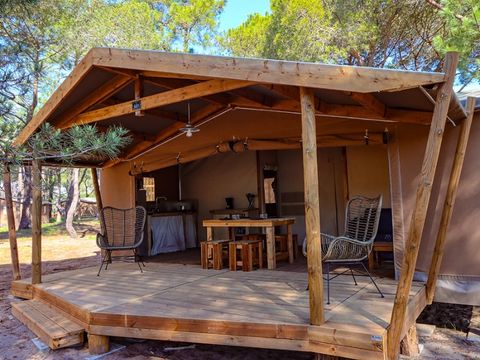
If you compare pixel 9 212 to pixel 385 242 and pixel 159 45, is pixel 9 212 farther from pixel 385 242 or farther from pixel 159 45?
pixel 159 45

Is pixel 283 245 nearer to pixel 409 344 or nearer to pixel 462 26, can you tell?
pixel 409 344

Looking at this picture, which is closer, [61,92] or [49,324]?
[49,324]

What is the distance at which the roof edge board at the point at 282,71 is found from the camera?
257 centimetres

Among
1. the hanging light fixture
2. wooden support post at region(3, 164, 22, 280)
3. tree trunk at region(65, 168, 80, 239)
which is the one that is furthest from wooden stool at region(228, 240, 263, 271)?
tree trunk at region(65, 168, 80, 239)

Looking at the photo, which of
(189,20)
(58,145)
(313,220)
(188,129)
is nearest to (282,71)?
(313,220)

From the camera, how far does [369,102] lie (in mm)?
3471

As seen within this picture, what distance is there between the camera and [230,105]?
5.19 metres

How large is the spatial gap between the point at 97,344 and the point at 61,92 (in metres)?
2.90

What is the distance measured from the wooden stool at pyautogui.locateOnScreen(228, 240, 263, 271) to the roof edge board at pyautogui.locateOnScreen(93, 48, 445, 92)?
2.64 meters

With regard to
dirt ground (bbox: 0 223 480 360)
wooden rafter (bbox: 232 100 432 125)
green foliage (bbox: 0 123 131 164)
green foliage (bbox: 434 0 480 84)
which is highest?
green foliage (bbox: 434 0 480 84)

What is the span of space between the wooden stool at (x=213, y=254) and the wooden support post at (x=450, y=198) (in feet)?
8.94

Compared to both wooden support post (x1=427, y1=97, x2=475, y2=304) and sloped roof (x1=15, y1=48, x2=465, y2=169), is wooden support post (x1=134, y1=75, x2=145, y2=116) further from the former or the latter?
wooden support post (x1=427, y1=97, x2=475, y2=304)

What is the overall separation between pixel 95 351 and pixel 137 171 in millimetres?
3837

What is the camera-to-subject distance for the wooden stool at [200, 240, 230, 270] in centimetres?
547
